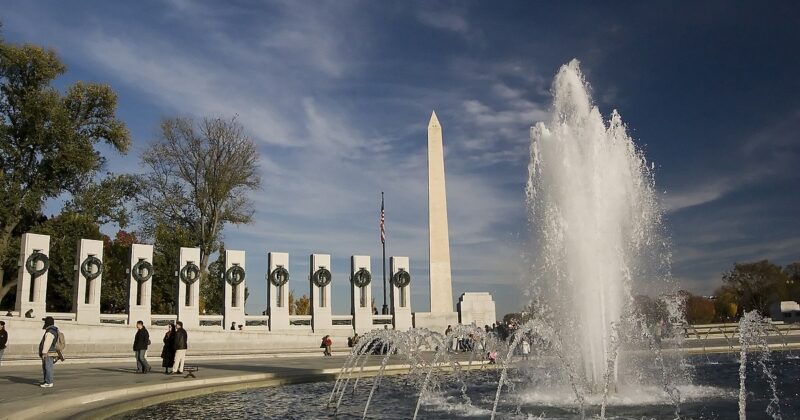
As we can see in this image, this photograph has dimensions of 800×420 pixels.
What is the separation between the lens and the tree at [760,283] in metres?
86.3

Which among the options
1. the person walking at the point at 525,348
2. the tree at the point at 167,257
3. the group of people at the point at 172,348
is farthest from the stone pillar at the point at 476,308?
the group of people at the point at 172,348

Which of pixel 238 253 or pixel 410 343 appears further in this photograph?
pixel 238 253

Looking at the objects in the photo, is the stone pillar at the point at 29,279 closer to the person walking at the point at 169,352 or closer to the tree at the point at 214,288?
the person walking at the point at 169,352

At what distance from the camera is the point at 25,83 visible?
39.6m

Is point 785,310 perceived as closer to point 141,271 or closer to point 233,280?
point 233,280

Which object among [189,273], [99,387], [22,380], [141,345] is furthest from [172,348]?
[189,273]

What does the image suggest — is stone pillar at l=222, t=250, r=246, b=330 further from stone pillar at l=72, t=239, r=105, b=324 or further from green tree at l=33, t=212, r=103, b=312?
green tree at l=33, t=212, r=103, b=312

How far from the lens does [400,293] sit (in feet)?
126

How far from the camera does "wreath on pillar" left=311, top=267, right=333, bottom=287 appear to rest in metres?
36.2

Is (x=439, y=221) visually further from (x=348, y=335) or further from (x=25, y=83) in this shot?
(x=25, y=83)

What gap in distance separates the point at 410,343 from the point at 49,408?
11.8m

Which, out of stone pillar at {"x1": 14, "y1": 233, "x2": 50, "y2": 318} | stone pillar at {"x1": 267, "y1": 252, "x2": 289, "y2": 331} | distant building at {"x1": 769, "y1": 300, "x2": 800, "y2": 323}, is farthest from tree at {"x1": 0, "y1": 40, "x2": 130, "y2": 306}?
distant building at {"x1": 769, "y1": 300, "x2": 800, "y2": 323}

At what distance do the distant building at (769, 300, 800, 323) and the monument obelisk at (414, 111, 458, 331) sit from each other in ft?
193

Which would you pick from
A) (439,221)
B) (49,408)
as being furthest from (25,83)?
(49,408)
